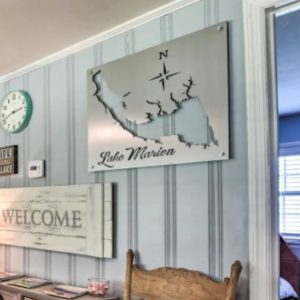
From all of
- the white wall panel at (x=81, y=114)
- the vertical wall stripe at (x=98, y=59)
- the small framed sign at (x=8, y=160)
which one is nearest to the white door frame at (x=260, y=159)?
the vertical wall stripe at (x=98, y=59)

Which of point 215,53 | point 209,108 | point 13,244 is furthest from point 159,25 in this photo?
point 13,244

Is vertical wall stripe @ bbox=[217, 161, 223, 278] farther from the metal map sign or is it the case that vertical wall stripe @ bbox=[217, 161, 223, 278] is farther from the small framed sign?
the small framed sign

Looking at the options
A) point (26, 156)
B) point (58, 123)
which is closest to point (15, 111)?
point (26, 156)

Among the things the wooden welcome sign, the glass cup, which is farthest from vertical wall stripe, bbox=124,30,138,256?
the glass cup

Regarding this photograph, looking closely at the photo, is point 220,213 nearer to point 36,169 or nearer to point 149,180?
point 149,180

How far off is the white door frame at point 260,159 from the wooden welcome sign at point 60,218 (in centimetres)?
83

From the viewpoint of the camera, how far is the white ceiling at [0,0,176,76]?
2.00 meters

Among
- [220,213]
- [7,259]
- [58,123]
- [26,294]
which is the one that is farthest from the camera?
[7,259]

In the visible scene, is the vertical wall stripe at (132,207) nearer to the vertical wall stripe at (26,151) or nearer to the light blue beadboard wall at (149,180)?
the light blue beadboard wall at (149,180)

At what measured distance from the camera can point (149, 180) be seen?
2086mm

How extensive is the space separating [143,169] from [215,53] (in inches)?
26.2

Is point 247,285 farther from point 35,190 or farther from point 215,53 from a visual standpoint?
point 35,190

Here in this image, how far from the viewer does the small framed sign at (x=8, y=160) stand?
114 inches

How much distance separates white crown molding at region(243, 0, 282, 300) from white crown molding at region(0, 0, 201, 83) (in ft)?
1.23
